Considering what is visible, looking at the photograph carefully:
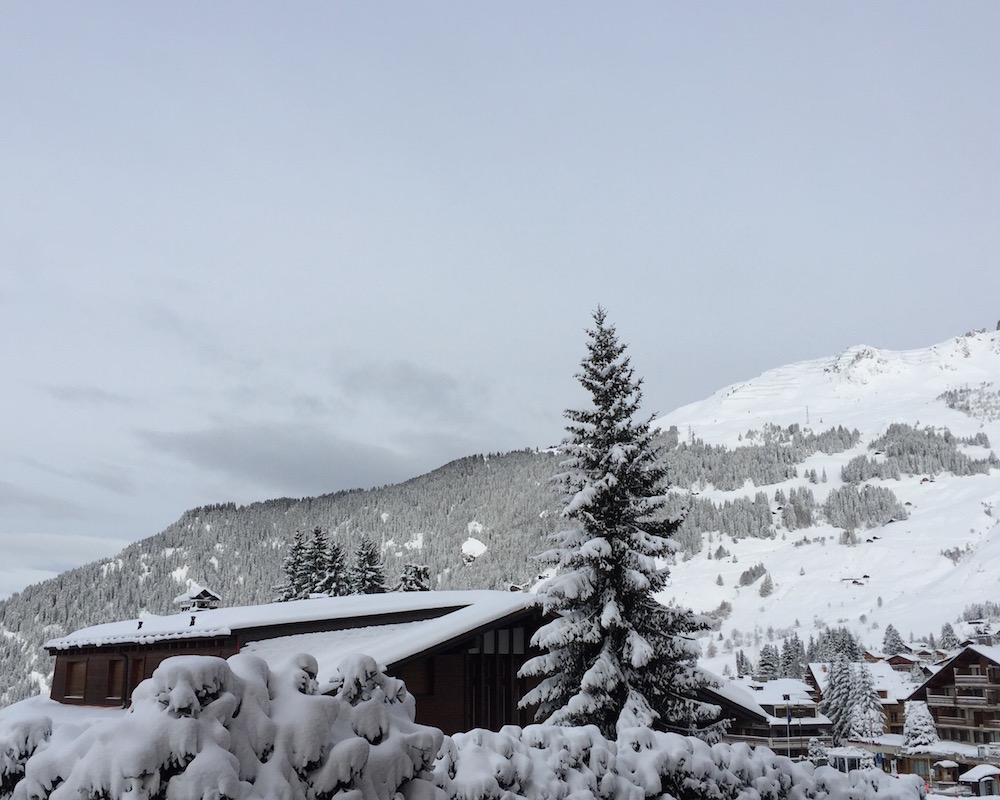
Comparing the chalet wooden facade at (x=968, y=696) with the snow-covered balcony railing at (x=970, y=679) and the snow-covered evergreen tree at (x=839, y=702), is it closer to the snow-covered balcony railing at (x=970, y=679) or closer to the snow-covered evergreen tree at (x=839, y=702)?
the snow-covered balcony railing at (x=970, y=679)

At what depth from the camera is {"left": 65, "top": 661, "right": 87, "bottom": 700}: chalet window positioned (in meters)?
27.7

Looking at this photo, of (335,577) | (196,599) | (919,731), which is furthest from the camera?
(919,731)

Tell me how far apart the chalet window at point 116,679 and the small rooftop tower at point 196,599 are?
53.8 feet

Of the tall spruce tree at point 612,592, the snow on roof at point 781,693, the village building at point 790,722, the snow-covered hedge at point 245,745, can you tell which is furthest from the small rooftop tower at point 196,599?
the snow on roof at point 781,693

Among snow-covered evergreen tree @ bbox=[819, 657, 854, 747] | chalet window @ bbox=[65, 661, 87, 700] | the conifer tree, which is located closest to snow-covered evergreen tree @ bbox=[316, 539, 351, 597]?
the conifer tree

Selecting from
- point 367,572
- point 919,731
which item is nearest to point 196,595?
point 367,572

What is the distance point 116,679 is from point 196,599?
2209 centimetres

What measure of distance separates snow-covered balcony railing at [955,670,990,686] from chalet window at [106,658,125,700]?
56344mm

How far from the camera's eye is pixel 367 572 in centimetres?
5862

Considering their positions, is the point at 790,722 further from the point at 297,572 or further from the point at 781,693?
the point at 297,572

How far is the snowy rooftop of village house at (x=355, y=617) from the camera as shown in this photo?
2061cm

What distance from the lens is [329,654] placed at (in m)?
21.1

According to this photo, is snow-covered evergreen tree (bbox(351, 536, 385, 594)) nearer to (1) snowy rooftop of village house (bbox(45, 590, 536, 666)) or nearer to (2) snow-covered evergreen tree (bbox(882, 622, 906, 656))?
(1) snowy rooftop of village house (bbox(45, 590, 536, 666))

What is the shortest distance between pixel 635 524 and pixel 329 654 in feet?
27.7
